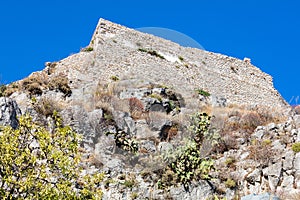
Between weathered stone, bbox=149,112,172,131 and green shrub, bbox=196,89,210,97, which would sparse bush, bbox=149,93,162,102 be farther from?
green shrub, bbox=196,89,210,97

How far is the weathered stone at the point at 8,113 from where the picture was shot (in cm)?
1438

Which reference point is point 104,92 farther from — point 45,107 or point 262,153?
point 262,153

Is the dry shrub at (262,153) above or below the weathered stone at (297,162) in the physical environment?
above

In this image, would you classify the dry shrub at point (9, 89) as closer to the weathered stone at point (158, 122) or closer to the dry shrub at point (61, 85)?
the dry shrub at point (61, 85)

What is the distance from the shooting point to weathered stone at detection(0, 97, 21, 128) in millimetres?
14375

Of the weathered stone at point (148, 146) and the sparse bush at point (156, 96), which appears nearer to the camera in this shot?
the weathered stone at point (148, 146)

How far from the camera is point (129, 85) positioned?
2238cm

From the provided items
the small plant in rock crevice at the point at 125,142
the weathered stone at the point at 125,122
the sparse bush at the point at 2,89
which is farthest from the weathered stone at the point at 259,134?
the sparse bush at the point at 2,89

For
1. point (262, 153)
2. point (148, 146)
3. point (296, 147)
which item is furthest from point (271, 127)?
point (148, 146)

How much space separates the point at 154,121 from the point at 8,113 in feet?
19.2

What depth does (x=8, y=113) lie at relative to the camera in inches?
578

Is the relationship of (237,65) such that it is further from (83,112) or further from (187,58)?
(83,112)

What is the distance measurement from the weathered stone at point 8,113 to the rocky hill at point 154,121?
0.12ft

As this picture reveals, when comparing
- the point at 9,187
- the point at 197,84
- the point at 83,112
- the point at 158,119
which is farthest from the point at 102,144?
the point at 197,84
